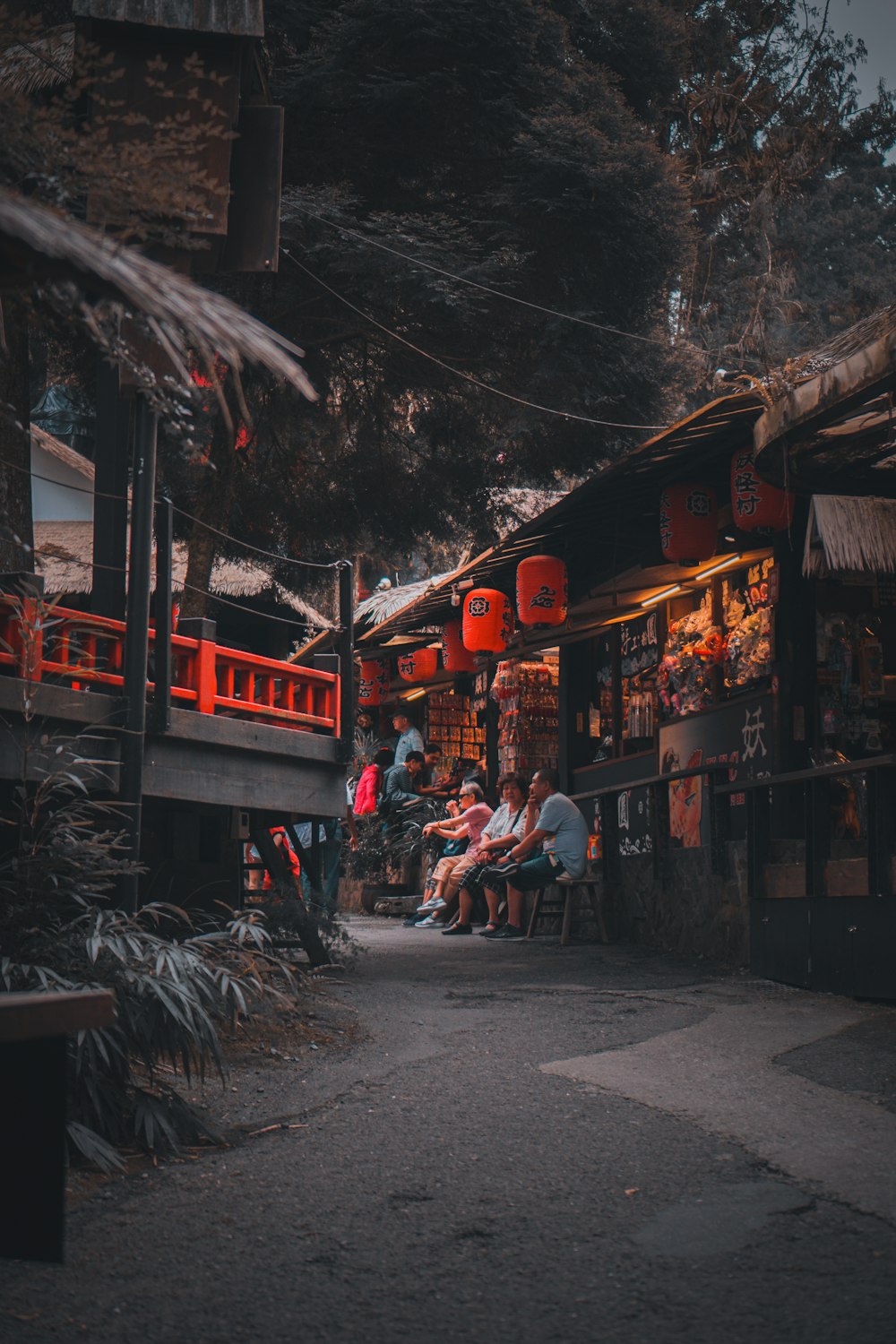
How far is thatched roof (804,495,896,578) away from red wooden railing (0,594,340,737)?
3542mm

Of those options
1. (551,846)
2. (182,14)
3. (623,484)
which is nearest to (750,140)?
(623,484)

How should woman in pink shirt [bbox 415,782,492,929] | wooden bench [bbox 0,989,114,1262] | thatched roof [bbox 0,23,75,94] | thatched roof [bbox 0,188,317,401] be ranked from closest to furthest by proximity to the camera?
thatched roof [bbox 0,188,317,401] < wooden bench [bbox 0,989,114,1262] < thatched roof [bbox 0,23,75,94] < woman in pink shirt [bbox 415,782,492,929]

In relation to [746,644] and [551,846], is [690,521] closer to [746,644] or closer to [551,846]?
[746,644]

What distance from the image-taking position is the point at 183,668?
8781 millimetres

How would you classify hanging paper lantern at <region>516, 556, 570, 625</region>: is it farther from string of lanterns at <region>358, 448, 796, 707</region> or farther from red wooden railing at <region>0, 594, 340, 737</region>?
red wooden railing at <region>0, 594, 340, 737</region>

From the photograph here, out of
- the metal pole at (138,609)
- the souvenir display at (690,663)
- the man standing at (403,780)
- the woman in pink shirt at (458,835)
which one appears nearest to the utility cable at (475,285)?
the souvenir display at (690,663)

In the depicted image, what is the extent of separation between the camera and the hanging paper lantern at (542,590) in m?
13.9

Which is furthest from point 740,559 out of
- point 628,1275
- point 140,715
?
point 628,1275

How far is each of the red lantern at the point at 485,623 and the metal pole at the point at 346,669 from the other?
564 cm

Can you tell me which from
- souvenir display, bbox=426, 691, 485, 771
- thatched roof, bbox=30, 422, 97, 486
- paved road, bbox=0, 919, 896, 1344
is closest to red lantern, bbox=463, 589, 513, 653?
souvenir display, bbox=426, 691, 485, 771

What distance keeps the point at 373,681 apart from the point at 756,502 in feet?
41.4

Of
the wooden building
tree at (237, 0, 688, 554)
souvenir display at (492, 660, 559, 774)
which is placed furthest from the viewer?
souvenir display at (492, 660, 559, 774)

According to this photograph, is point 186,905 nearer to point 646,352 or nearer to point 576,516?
point 576,516

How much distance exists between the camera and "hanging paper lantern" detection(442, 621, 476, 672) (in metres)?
17.9
